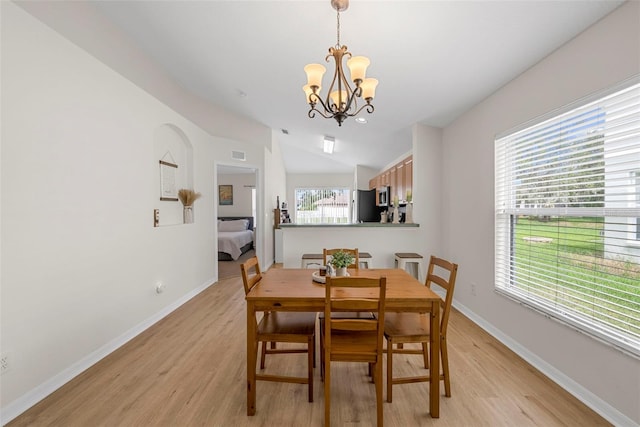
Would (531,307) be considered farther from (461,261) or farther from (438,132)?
(438,132)

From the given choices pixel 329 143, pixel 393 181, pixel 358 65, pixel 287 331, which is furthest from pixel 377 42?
pixel 329 143

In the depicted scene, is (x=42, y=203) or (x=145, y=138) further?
(x=145, y=138)

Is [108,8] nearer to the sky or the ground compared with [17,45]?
nearer to the sky

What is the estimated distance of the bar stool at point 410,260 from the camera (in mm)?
3762

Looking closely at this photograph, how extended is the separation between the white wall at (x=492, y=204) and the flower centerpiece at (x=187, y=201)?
349 centimetres

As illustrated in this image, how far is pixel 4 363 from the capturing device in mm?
1745

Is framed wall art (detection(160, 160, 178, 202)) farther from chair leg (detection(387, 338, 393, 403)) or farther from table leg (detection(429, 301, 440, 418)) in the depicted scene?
table leg (detection(429, 301, 440, 418))

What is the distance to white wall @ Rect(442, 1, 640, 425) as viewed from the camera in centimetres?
165

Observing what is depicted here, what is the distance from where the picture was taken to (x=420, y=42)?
228 cm

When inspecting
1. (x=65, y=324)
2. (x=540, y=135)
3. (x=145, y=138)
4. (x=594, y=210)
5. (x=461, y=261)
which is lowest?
(x=65, y=324)

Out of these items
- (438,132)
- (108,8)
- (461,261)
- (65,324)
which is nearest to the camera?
(65,324)

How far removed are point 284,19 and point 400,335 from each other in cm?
254

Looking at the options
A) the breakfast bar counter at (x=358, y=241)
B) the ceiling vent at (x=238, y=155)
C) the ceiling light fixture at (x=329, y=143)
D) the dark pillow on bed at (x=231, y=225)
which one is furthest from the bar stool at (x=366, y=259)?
the dark pillow on bed at (x=231, y=225)

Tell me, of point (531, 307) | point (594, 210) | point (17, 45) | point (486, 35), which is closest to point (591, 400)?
point (531, 307)
